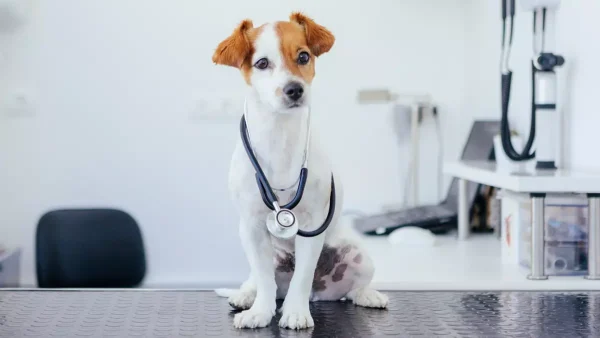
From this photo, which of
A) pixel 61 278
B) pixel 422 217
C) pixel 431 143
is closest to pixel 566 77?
pixel 422 217

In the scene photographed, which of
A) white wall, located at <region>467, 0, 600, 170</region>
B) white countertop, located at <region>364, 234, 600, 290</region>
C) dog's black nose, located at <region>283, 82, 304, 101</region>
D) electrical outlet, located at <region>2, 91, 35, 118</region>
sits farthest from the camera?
electrical outlet, located at <region>2, 91, 35, 118</region>

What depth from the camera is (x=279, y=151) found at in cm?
100

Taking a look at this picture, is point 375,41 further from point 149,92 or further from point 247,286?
point 247,286

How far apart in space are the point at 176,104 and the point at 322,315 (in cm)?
173

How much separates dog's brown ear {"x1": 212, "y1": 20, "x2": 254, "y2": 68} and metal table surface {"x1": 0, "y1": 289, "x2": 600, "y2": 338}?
1.27 ft

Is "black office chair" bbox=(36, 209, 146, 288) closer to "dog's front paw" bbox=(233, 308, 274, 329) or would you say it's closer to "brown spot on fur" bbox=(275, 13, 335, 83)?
"dog's front paw" bbox=(233, 308, 274, 329)

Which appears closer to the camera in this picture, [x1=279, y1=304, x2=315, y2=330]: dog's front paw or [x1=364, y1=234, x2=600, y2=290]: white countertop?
[x1=279, y1=304, x2=315, y2=330]: dog's front paw

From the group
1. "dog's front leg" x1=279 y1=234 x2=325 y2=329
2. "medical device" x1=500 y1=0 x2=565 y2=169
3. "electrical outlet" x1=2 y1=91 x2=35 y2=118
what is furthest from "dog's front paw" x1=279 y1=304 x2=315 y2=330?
"electrical outlet" x1=2 y1=91 x2=35 y2=118

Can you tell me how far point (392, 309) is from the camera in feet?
3.83

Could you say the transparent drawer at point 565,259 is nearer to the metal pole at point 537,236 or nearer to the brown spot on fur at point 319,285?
the metal pole at point 537,236

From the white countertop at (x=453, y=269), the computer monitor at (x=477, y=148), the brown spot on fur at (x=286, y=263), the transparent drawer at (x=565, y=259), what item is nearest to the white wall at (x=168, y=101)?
the computer monitor at (x=477, y=148)

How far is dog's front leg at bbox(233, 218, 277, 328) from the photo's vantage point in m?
1.03

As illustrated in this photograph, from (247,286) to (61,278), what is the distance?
4.11ft

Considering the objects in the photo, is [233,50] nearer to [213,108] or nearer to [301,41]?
[301,41]
